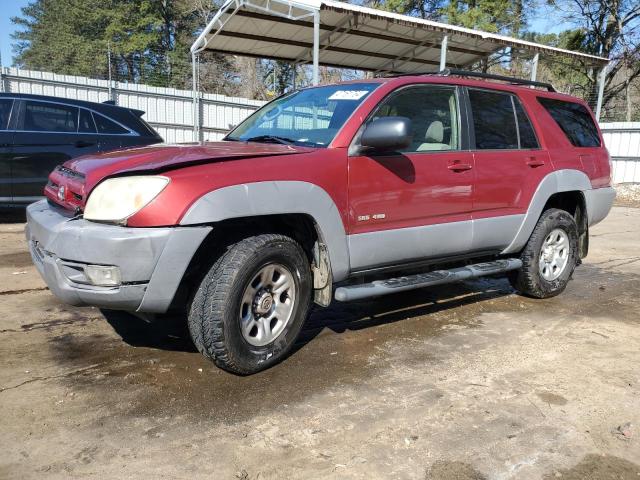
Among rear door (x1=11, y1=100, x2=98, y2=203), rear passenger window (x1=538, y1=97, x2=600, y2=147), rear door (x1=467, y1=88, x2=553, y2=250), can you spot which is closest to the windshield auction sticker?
rear door (x1=467, y1=88, x2=553, y2=250)

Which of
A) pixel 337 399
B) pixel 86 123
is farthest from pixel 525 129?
pixel 86 123

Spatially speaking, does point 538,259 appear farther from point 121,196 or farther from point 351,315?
point 121,196

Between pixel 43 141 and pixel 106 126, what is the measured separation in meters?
0.84

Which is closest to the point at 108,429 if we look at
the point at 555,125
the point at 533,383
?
the point at 533,383

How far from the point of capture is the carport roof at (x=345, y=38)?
11.3 m

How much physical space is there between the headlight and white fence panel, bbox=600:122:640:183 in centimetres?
1746

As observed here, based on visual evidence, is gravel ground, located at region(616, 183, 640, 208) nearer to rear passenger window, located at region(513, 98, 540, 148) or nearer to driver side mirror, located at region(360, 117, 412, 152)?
rear passenger window, located at region(513, 98, 540, 148)

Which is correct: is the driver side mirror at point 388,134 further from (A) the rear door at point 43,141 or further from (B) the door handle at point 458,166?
(A) the rear door at point 43,141

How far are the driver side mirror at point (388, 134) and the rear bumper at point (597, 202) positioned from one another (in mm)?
2774

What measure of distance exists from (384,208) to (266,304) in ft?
3.36

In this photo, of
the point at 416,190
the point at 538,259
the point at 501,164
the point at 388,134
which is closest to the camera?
the point at 388,134

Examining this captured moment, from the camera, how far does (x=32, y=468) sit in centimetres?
226

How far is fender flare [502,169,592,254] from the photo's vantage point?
4715 mm

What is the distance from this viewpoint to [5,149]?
7125mm
